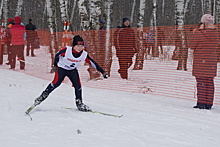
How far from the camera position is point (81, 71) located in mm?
11156

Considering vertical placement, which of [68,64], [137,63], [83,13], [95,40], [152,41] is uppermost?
[83,13]

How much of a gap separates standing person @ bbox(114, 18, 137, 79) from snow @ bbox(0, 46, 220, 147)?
1814 millimetres

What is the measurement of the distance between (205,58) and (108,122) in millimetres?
2620

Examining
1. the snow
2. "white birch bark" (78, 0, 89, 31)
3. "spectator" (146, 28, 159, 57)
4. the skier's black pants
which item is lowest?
the snow

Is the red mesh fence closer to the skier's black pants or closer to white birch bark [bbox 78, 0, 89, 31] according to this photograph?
white birch bark [bbox 78, 0, 89, 31]

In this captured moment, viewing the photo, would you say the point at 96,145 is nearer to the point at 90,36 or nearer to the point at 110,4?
the point at 90,36

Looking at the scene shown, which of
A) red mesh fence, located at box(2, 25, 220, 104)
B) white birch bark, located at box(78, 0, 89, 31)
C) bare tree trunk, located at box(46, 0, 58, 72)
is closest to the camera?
red mesh fence, located at box(2, 25, 220, 104)

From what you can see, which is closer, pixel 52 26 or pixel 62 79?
pixel 62 79

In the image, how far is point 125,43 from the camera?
9.33 m

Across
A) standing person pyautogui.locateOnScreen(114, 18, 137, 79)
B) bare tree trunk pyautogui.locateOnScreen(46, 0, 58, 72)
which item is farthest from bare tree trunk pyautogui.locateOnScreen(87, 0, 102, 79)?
bare tree trunk pyautogui.locateOnScreen(46, 0, 58, 72)

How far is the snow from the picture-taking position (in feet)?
13.0

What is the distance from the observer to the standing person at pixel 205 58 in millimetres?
6176

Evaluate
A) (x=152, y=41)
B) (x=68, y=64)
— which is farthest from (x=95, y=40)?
(x=152, y=41)

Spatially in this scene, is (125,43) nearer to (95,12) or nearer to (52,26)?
(95,12)
